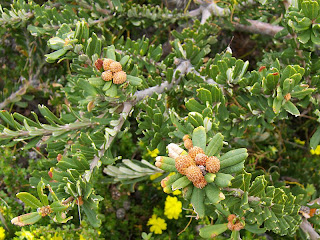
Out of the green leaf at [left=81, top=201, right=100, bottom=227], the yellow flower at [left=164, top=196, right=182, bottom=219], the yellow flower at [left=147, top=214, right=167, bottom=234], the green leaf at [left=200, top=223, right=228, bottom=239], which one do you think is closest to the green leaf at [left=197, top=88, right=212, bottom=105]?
the green leaf at [left=200, top=223, right=228, bottom=239]

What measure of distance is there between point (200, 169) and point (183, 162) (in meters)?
0.06

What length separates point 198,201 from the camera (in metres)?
0.94

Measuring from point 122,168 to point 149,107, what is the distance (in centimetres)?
47

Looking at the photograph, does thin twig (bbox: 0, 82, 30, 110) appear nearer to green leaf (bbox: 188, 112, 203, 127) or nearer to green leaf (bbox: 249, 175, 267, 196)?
green leaf (bbox: 188, 112, 203, 127)

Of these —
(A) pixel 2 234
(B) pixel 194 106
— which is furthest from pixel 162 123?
(A) pixel 2 234

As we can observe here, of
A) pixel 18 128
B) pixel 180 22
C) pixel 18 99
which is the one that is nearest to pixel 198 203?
pixel 18 128

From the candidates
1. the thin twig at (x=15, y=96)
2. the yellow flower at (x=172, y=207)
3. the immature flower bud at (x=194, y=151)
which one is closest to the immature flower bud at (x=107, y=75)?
the immature flower bud at (x=194, y=151)

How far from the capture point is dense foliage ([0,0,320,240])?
1.19m

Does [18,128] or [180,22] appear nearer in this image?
[18,128]

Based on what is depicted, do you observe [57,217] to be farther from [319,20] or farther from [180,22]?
[180,22]

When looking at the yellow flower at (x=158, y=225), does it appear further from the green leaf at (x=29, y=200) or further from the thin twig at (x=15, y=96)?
the thin twig at (x=15, y=96)

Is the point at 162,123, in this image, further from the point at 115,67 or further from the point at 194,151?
the point at 194,151

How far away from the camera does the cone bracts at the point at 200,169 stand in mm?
891

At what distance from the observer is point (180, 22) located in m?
2.39
